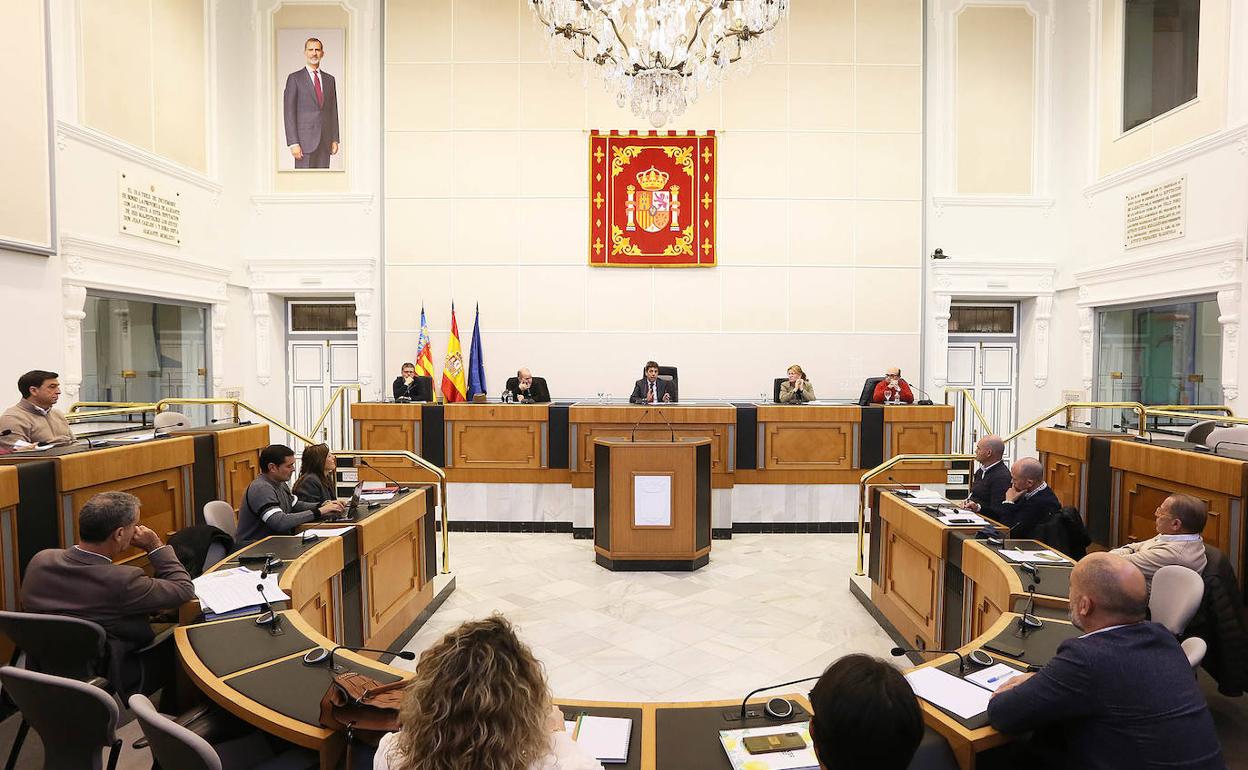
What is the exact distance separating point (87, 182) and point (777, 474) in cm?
765

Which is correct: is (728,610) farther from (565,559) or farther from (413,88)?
(413,88)

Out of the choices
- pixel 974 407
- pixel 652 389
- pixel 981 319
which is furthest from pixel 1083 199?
pixel 652 389

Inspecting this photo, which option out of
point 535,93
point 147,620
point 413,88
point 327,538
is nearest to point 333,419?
point 413,88

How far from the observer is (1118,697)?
1.83 metres

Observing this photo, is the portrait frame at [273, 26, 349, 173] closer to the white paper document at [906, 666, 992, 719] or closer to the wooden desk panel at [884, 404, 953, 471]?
the wooden desk panel at [884, 404, 953, 471]

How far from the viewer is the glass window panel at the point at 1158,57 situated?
24.6 ft

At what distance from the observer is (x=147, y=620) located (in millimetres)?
2828

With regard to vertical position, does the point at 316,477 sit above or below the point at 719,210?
below

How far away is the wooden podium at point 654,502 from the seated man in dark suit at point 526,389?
218cm

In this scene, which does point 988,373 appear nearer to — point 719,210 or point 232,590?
point 719,210

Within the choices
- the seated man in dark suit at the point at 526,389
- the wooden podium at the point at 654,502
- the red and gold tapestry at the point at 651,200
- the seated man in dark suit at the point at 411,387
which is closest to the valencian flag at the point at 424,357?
the seated man in dark suit at the point at 411,387

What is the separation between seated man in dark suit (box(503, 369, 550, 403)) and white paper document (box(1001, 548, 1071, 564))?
17.6 ft

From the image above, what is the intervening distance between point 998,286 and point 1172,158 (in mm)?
2506

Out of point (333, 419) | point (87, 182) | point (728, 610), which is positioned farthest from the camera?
point (333, 419)
